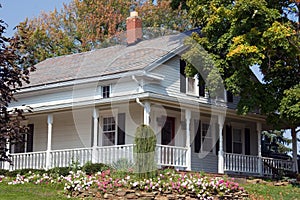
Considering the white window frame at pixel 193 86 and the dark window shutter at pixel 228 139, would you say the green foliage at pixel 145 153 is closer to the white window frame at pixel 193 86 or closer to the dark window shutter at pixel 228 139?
the white window frame at pixel 193 86

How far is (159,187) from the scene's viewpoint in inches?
583

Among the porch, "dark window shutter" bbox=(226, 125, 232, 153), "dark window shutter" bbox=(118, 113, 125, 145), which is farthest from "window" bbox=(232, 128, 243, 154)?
"dark window shutter" bbox=(118, 113, 125, 145)

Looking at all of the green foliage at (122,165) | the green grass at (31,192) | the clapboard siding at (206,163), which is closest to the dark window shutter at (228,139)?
the clapboard siding at (206,163)

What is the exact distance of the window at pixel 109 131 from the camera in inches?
848

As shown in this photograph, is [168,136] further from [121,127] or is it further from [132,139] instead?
[121,127]

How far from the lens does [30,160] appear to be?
71.4 ft

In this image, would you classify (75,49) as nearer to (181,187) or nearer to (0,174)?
(0,174)

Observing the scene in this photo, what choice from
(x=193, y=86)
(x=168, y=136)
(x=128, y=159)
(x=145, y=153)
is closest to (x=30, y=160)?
(x=128, y=159)

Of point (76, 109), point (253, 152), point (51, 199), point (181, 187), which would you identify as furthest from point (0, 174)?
point (253, 152)

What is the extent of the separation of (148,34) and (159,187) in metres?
22.0

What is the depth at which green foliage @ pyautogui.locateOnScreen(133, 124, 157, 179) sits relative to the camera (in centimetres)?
1531

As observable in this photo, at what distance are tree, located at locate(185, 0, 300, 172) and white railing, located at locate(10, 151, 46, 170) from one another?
739 centimetres

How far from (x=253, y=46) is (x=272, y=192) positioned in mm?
5045

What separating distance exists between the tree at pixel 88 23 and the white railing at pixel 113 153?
21184 mm
